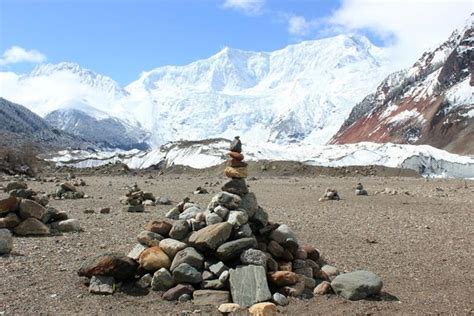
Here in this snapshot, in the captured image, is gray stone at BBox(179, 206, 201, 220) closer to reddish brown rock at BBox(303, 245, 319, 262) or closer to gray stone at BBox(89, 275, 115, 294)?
gray stone at BBox(89, 275, 115, 294)

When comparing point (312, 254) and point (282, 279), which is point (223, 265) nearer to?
point (282, 279)

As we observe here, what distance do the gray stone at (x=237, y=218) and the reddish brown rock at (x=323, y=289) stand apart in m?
Answer: 1.59

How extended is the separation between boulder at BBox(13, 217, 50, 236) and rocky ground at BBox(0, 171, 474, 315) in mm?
401

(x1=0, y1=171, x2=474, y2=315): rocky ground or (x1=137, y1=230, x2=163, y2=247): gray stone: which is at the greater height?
(x1=137, y1=230, x2=163, y2=247): gray stone

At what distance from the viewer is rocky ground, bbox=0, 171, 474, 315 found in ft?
25.9

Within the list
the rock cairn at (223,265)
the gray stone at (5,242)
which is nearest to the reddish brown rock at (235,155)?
the rock cairn at (223,265)

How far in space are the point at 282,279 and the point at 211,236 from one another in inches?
50.6

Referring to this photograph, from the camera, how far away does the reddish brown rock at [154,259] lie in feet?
28.7

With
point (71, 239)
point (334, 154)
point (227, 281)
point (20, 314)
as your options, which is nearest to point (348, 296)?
point (227, 281)

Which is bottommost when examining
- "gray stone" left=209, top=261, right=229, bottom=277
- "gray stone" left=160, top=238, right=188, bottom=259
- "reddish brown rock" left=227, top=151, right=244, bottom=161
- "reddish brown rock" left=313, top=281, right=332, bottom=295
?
"reddish brown rock" left=313, top=281, right=332, bottom=295

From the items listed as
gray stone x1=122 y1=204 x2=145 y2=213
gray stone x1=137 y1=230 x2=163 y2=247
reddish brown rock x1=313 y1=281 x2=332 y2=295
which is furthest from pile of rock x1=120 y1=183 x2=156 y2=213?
reddish brown rock x1=313 y1=281 x2=332 y2=295

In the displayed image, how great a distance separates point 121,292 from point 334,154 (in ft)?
145

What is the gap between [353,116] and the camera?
166625 mm

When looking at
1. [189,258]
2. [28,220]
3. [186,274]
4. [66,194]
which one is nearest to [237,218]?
[189,258]
